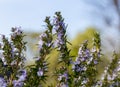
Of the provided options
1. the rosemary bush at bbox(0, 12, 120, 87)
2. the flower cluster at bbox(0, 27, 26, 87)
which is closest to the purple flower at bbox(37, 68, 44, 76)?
Answer: the rosemary bush at bbox(0, 12, 120, 87)

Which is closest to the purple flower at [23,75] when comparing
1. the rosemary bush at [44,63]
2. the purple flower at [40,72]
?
the rosemary bush at [44,63]

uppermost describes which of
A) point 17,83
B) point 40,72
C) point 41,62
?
point 41,62

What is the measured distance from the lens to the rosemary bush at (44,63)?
19.2ft

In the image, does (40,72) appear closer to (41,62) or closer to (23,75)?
(41,62)

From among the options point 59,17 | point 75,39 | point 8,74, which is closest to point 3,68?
point 8,74

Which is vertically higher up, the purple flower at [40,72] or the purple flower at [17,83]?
the purple flower at [40,72]

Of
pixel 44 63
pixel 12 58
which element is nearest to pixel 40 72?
pixel 44 63

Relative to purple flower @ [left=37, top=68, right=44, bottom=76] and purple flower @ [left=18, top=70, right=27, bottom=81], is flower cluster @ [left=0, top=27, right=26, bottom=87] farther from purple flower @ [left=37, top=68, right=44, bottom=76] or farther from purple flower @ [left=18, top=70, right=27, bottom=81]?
purple flower @ [left=37, top=68, right=44, bottom=76]

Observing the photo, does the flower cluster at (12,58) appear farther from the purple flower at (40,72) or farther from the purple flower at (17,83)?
the purple flower at (40,72)

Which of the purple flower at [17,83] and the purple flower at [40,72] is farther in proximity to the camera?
the purple flower at [40,72]

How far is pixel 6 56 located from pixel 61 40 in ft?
2.30

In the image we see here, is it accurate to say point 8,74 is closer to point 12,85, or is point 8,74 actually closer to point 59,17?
point 12,85

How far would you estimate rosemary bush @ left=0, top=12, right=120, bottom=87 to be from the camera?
5.86 metres

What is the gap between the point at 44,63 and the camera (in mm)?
6062
